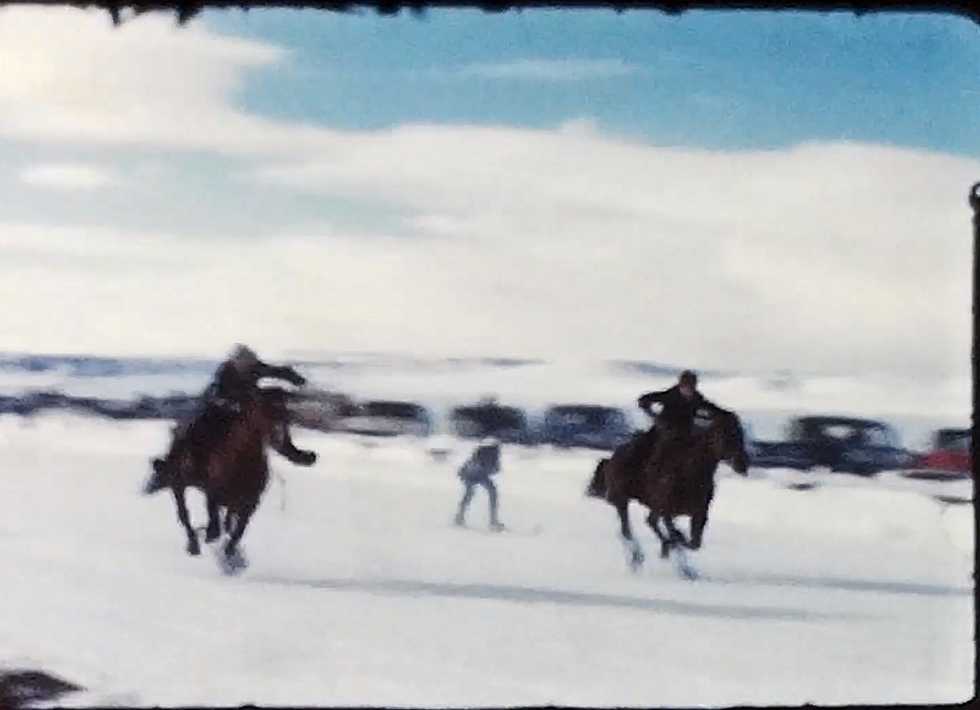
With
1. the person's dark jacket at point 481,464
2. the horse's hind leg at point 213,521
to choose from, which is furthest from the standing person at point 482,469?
the horse's hind leg at point 213,521

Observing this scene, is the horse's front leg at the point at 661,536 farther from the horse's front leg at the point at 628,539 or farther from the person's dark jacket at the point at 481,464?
the person's dark jacket at the point at 481,464

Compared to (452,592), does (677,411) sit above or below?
above

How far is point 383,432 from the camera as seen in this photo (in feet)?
3.87

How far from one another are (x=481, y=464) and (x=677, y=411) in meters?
0.20

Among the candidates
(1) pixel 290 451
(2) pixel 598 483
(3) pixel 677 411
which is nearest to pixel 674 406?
(3) pixel 677 411

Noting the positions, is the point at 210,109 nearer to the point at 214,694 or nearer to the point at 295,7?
the point at 295,7

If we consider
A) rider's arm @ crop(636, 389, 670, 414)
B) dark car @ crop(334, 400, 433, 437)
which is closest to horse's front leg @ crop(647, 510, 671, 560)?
rider's arm @ crop(636, 389, 670, 414)

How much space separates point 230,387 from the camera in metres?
1.17

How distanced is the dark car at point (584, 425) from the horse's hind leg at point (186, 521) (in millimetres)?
356

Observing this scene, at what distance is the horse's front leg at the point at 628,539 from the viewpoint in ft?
3.87

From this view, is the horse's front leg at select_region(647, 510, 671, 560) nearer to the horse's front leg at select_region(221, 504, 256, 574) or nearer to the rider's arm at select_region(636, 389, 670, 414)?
the rider's arm at select_region(636, 389, 670, 414)

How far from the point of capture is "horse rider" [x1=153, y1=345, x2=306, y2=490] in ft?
3.83

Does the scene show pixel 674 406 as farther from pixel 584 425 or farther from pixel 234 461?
pixel 234 461

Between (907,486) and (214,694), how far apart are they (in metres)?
0.72
